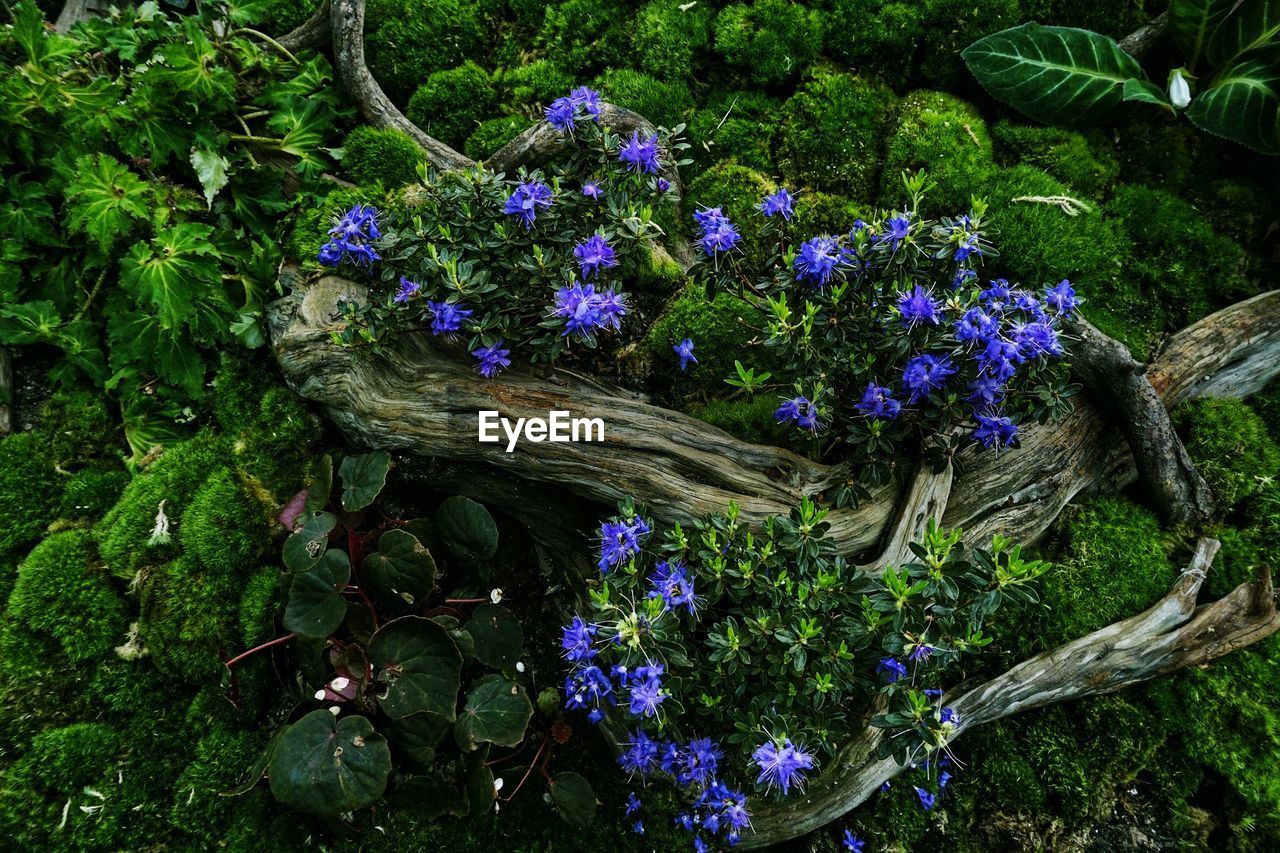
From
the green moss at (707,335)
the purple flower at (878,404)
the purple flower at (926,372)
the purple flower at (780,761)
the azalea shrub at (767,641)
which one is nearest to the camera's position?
the purple flower at (780,761)

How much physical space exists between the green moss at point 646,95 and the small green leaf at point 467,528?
2.38 m

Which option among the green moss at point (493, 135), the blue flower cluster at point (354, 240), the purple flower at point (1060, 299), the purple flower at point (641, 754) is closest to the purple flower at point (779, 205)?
the purple flower at point (1060, 299)

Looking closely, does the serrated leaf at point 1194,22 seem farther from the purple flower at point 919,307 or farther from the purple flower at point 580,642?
the purple flower at point 580,642

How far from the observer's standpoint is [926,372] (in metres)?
2.67

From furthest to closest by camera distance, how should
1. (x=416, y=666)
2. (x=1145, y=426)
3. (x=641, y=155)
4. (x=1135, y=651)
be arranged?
(x=1145, y=426) → (x=1135, y=651) → (x=641, y=155) → (x=416, y=666)

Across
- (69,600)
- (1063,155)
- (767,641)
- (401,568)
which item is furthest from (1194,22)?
(69,600)

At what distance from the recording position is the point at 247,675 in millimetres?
3117

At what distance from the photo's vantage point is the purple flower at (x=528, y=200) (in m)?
2.90

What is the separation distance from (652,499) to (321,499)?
145cm

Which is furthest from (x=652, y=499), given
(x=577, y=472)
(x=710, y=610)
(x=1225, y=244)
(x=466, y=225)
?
(x=1225, y=244)

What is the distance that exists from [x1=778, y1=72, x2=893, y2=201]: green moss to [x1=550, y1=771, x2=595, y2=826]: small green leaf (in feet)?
10.3

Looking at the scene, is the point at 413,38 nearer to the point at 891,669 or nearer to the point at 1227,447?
the point at 891,669

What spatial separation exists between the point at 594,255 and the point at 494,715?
1840 millimetres

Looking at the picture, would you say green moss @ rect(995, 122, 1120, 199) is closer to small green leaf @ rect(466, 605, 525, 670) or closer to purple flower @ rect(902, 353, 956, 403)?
purple flower @ rect(902, 353, 956, 403)
